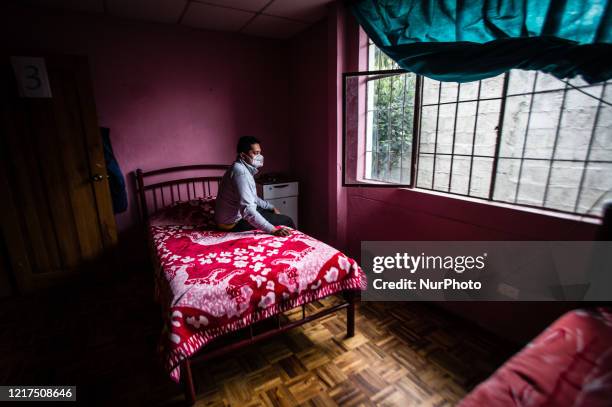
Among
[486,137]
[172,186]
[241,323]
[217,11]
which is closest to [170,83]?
[217,11]

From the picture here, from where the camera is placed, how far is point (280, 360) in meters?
1.92

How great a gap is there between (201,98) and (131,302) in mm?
2139

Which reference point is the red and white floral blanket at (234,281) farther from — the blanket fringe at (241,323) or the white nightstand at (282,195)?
the white nightstand at (282,195)

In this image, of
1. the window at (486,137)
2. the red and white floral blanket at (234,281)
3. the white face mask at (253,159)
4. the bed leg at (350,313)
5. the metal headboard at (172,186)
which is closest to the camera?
the red and white floral blanket at (234,281)

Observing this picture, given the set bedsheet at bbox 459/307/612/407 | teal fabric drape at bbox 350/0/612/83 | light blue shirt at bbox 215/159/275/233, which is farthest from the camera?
light blue shirt at bbox 215/159/275/233

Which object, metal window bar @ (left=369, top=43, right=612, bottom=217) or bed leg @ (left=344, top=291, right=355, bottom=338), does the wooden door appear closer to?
bed leg @ (left=344, top=291, right=355, bottom=338)

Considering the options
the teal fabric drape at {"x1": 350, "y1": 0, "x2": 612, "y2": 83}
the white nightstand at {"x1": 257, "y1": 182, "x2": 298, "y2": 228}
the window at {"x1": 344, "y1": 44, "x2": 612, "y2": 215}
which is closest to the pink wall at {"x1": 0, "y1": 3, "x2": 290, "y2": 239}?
the white nightstand at {"x1": 257, "y1": 182, "x2": 298, "y2": 228}

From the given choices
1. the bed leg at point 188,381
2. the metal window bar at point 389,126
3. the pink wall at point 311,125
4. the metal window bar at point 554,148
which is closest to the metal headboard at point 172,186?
the pink wall at point 311,125

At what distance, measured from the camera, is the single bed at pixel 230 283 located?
1.50 meters

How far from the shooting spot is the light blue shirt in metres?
2.32

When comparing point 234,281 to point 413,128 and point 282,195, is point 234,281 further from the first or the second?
point 282,195

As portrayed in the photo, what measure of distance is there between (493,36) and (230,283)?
2.00 meters

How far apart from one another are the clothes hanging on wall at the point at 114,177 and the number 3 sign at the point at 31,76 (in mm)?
509

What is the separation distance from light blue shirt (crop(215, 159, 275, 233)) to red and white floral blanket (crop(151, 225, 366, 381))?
148 millimetres
